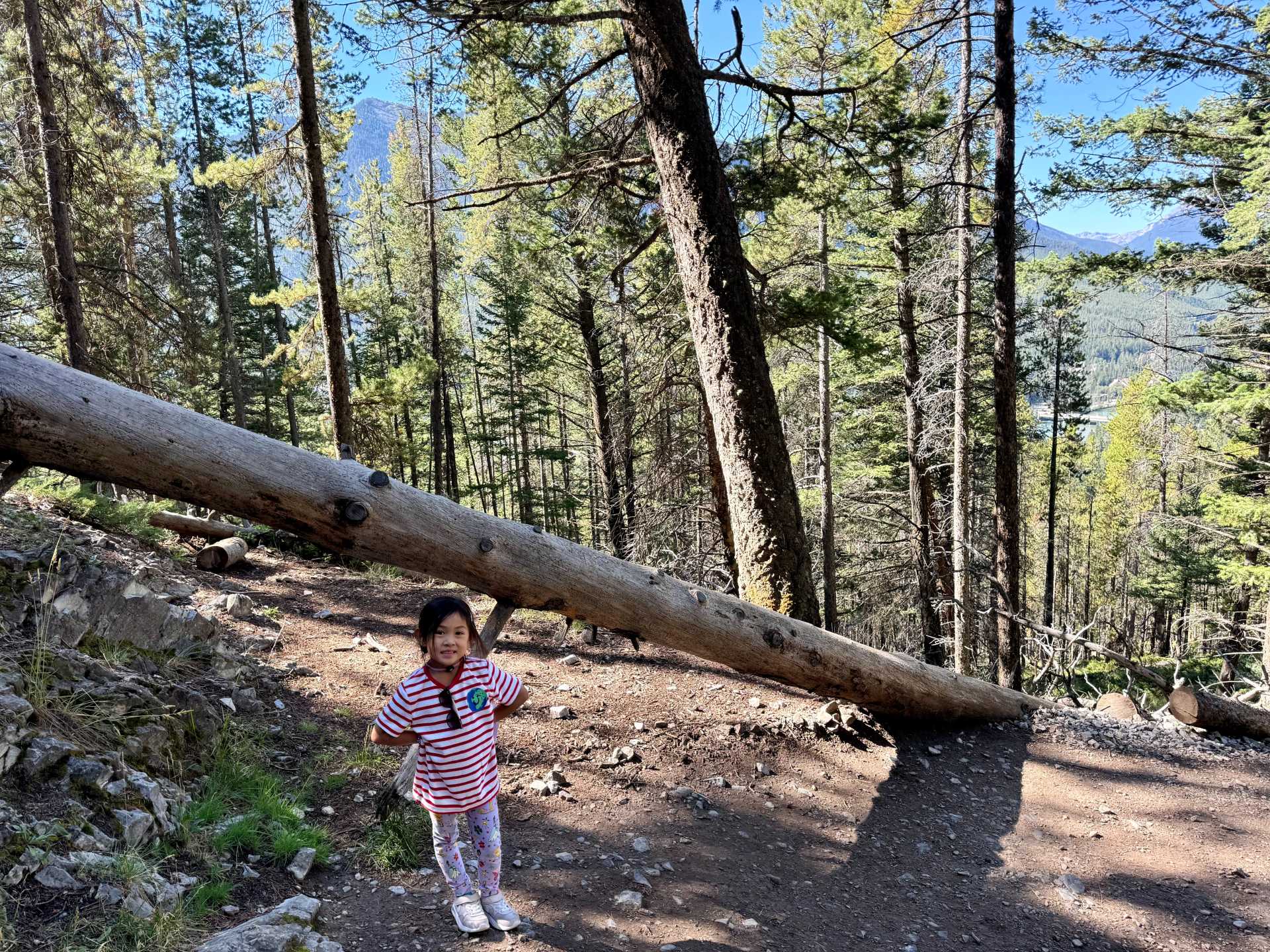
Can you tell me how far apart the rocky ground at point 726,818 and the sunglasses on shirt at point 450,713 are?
32.9 inches

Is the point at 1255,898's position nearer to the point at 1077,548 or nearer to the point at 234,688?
the point at 234,688

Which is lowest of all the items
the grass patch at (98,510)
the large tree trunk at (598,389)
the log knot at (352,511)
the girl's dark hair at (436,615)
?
the girl's dark hair at (436,615)

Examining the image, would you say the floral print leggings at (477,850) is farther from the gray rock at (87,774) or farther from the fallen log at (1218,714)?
the fallen log at (1218,714)

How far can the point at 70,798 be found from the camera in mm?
2750

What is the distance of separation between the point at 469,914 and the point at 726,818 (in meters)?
1.76

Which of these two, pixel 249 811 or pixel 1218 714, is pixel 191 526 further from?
pixel 1218 714

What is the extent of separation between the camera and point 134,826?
279 cm

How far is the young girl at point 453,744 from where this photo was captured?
278 cm

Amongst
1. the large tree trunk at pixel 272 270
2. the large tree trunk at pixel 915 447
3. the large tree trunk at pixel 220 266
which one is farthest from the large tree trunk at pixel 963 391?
the large tree trunk at pixel 272 270

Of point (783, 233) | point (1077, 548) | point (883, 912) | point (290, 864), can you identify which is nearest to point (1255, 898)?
point (883, 912)

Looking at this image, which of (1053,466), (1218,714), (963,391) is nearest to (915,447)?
(963,391)

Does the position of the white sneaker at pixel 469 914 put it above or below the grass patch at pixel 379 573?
below

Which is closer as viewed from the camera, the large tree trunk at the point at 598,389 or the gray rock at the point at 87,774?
the gray rock at the point at 87,774

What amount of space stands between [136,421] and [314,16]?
9.72 m
